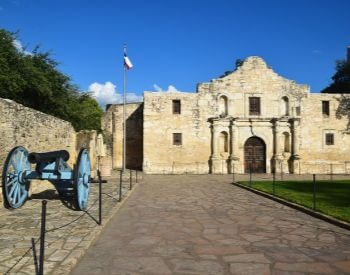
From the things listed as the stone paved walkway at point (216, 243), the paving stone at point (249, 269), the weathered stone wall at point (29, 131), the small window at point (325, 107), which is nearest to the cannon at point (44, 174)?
the weathered stone wall at point (29, 131)

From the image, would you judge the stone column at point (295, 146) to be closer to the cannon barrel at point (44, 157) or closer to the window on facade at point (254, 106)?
the window on facade at point (254, 106)

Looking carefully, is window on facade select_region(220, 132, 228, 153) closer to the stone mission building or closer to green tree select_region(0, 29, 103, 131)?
the stone mission building

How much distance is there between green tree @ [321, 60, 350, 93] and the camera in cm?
4072

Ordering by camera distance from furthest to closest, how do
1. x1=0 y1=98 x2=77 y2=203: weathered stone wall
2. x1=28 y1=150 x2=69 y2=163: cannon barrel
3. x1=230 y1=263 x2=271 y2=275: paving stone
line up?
x1=0 y1=98 x2=77 y2=203: weathered stone wall → x1=28 y1=150 x2=69 y2=163: cannon barrel → x1=230 y1=263 x2=271 y2=275: paving stone

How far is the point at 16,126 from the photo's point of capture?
10.0 meters

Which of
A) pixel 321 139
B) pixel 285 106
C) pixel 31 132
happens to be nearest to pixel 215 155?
pixel 285 106

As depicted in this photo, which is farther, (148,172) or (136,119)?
(136,119)

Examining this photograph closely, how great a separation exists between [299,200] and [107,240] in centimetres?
670

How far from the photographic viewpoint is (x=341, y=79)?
41688 millimetres

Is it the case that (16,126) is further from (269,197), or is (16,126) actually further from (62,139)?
(269,197)

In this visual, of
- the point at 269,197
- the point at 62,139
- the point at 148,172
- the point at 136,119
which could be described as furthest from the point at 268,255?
the point at 136,119

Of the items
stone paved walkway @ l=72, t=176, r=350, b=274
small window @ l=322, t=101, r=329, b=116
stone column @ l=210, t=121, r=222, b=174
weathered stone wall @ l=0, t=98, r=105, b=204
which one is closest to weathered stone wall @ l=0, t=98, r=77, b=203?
weathered stone wall @ l=0, t=98, r=105, b=204

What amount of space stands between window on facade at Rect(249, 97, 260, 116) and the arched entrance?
6.21 feet

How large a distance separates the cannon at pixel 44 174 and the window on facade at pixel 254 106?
2029cm
